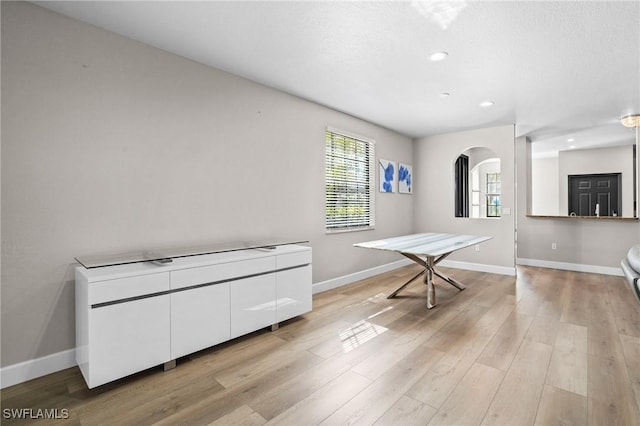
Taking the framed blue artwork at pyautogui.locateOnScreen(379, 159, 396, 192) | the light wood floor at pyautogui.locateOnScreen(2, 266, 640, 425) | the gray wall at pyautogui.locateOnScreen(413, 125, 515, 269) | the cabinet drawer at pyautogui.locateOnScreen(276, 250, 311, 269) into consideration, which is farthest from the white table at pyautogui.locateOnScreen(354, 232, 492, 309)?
the gray wall at pyautogui.locateOnScreen(413, 125, 515, 269)

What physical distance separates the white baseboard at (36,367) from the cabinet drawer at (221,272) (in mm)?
939

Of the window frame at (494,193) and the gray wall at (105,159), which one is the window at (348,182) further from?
the window frame at (494,193)

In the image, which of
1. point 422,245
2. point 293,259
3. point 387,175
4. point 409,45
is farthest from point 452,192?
point 293,259

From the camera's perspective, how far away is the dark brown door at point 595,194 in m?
7.27

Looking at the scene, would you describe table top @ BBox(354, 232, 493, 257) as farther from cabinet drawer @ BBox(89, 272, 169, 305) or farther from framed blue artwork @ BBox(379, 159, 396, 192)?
cabinet drawer @ BBox(89, 272, 169, 305)

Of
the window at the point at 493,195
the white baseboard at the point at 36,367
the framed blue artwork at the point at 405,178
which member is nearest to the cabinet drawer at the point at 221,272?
the white baseboard at the point at 36,367

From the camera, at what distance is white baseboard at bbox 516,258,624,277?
5.31m

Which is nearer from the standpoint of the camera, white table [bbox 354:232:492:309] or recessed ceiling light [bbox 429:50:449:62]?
recessed ceiling light [bbox 429:50:449:62]

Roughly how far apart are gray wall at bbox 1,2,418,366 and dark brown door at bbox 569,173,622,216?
805cm

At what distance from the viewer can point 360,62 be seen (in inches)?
115

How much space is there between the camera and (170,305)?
86.4 inches

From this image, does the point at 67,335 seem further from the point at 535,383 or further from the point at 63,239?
the point at 535,383

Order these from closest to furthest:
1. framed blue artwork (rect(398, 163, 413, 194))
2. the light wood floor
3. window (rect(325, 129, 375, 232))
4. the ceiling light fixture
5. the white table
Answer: the light wood floor < the white table < window (rect(325, 129, 375, 232)) < the ceiling light fixture < framed blue artwork (rect(398, 163, 413, 194))

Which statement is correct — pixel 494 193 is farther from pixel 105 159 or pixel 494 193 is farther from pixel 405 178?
pixel 105 159
